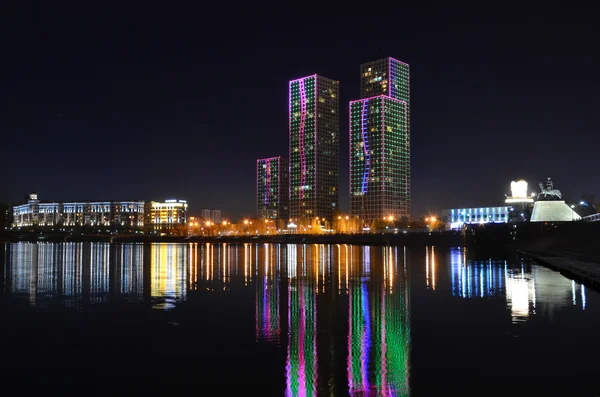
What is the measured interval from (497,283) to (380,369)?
2025 centimetres

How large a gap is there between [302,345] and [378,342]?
214 centimetres

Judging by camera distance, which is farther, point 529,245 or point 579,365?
point 529,245

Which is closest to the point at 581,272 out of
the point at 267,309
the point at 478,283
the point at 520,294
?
the point at 478,283

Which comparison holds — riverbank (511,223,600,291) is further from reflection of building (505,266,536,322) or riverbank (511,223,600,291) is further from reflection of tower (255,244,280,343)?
reflection of tower (255,244,280,343)

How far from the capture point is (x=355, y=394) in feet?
35.0

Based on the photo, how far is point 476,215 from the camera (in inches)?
7377

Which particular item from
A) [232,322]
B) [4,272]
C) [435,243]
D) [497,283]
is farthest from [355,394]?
[435,243]

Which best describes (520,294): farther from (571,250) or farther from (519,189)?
(519,189)

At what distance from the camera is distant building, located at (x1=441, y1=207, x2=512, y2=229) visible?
180m

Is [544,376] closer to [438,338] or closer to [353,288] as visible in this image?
[438,338]

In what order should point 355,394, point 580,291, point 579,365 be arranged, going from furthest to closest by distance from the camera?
point 580,291, point 579,365, point 355,394

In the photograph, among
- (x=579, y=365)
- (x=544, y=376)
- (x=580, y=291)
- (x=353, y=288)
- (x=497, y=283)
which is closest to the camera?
(x=544, y=376)

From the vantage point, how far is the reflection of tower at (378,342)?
11.4 metres

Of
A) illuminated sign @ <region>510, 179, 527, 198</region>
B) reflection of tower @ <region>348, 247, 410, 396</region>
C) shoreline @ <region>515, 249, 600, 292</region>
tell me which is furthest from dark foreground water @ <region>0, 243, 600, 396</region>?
illuminated sign @ <region>510, 179, 527, 198</region>
